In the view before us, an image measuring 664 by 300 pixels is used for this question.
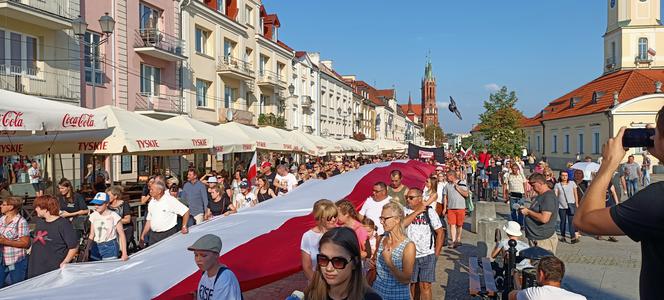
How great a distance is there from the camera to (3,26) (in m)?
17.4

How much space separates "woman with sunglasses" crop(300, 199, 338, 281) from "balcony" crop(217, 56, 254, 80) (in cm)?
2735

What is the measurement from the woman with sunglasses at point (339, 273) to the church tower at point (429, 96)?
497 ft

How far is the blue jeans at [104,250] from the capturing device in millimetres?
7127

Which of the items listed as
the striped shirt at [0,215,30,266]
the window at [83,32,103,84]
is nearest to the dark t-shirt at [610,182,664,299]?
the striped shirt at [0,215,30,266]

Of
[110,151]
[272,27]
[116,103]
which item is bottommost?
[110,151]

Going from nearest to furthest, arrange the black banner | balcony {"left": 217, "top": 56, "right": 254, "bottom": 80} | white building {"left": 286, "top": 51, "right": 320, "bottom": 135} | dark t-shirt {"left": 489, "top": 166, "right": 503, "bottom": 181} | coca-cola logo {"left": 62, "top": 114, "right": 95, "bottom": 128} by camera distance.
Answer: coca-cola logo {"left": 62, "top": 114, "right": 95, "bottom": 128}
dark t-shirt {"left": 489, "top": 166, "right": 503, "bottom": 181}
the black banner
balcony {"left": 217, "top": 56, "right": 254, "bottom": 80}
white building {"left": 286, "top": 51, "right": 320, "bottom": 135}

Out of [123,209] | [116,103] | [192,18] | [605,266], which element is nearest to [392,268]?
[123,209]

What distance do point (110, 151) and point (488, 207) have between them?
9118 mm

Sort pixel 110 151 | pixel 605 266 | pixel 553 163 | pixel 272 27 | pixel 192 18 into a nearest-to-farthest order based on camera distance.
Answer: pixel 605 266
pixel 110 151
pixel 192 18
pixel 272 27
pixel 553 163

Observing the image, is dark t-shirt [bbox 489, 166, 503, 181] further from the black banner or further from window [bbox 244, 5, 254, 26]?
window [bbox 244, 5, 254, 26]

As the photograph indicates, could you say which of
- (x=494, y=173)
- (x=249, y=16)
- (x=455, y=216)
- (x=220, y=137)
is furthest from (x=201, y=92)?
(x=455, y=216)

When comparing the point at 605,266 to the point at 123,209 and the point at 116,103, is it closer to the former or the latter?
the point at 123,209

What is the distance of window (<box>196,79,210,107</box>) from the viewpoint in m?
30.0

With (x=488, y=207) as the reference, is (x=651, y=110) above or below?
above
